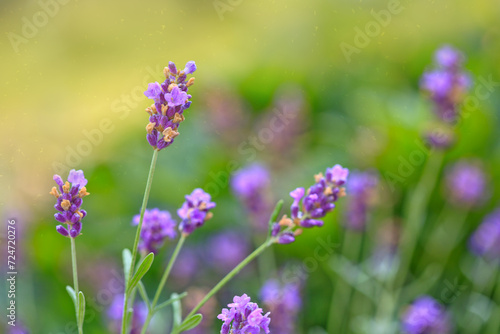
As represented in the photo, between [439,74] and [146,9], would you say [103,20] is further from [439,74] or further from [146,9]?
[439,74]

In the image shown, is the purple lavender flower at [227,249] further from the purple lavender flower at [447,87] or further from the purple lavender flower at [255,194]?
the purple lavender flower at [447,87]

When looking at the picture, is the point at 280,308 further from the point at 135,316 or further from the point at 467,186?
the point at 467,186

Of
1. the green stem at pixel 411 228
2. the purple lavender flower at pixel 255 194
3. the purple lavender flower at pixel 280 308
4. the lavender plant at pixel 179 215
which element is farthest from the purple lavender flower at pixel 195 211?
the green stem at pixel 411 228

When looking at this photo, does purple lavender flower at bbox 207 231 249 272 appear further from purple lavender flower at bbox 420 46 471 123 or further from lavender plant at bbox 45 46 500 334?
purple lavender flower at bbox 420 46 471 123

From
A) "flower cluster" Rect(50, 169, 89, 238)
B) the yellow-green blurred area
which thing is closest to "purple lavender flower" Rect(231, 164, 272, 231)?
the yellow-green blurred area

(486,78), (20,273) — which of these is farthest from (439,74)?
(20,273)

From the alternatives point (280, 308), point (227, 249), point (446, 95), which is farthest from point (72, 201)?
point (227, 249)
